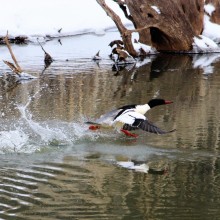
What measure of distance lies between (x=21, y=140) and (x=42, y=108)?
137 inches

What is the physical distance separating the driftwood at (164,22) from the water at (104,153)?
5.61 metres

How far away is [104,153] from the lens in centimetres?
981

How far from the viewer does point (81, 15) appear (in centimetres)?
3569

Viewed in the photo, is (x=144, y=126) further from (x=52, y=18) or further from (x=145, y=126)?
(x=52, y=18)

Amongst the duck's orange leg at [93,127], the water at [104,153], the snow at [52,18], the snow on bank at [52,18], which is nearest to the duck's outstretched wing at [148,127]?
the water at [104,153]

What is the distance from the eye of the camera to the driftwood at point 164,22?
2322 cm

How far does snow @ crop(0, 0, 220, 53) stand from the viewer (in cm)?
3227

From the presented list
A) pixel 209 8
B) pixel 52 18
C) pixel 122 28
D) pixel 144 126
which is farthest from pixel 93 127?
pixel 52 18

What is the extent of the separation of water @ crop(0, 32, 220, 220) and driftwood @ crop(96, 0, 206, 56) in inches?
221

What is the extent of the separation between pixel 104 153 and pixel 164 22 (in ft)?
48.2

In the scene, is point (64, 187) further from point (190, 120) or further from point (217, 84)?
point (217, 84)

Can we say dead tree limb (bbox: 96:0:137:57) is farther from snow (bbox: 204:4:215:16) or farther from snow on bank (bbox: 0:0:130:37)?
snow on bank (bbox: 0:0:130:37)

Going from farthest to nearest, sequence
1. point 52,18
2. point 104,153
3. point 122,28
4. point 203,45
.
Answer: point 52,18 < point 203,45 < point 122,28 < point 104,153

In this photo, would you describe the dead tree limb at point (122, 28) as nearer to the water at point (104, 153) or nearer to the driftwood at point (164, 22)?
the driftwood at point (164, 22)
